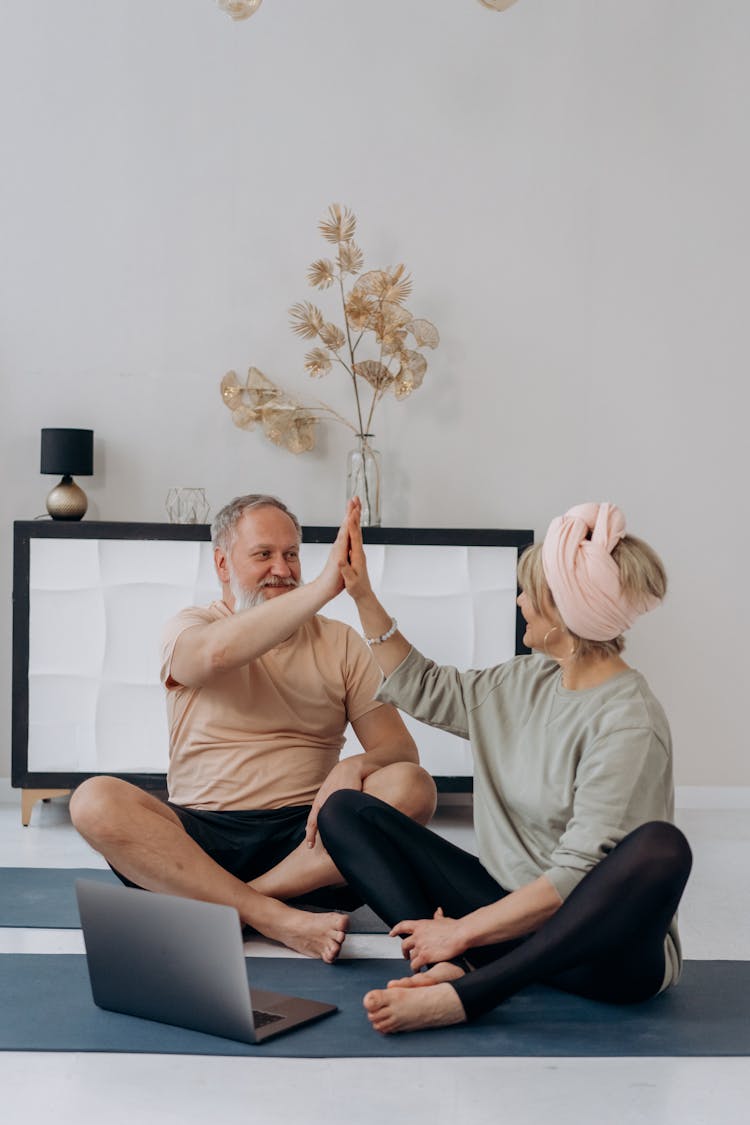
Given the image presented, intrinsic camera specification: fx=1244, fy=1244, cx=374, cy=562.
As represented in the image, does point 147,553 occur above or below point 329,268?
below

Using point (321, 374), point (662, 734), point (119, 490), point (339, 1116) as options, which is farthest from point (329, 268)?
point (339, 1116)

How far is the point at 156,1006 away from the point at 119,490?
2668mm

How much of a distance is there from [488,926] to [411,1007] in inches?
7.8

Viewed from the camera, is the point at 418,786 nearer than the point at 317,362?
Yes

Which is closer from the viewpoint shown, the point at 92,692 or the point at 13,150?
the point at 92,692

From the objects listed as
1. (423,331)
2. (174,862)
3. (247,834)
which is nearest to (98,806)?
(174,862)

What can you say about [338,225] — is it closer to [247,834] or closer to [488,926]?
[247,834]

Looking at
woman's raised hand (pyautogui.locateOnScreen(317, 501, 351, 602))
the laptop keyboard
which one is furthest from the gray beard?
the laptop keyboard

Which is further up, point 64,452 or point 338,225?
point 338,225

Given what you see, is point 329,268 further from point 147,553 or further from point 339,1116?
point 339,1116

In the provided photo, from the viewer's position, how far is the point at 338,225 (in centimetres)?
450

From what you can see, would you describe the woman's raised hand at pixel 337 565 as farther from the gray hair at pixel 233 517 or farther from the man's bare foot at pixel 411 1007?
the man's bare foot at pixel 411 1007

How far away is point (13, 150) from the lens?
182 inches

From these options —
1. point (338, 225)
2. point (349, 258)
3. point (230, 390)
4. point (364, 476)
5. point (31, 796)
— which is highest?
point (338, 225)
